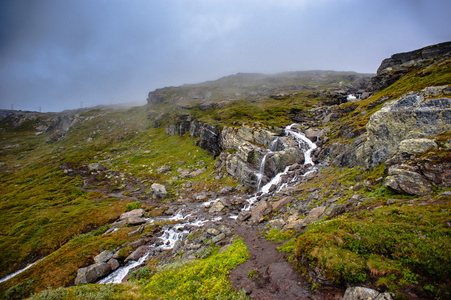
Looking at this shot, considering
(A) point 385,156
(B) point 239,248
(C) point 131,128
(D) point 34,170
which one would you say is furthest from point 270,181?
(C) point 131,128

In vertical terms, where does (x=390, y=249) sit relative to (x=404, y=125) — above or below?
below

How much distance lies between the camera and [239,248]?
1792cm

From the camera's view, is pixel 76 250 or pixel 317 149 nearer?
pixel 76 250

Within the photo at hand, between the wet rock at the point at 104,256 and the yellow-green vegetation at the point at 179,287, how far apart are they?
14278mm

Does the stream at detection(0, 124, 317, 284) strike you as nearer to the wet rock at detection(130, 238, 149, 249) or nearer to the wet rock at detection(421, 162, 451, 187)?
the wet rock at detection(130, 238, 149, 249)

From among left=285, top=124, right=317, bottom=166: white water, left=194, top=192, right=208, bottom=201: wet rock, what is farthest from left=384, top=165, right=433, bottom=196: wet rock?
left=194, top=192, right=208, bottom=201: wet rock

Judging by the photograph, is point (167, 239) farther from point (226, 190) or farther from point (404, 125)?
point (404, 125)

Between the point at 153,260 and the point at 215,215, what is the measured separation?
43.0 ft

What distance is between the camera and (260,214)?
2683cm

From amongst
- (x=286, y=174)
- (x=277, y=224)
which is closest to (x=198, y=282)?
(x=277, y=224)

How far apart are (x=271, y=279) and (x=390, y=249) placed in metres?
7.43

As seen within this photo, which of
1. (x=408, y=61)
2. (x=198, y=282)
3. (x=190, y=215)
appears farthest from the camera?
(x=408, y=61)

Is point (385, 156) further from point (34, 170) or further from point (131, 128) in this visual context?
point (131, 128)

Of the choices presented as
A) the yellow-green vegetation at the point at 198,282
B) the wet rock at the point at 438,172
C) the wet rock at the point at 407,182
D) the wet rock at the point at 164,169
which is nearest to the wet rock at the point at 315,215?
the wet rock at the point at 407,182
